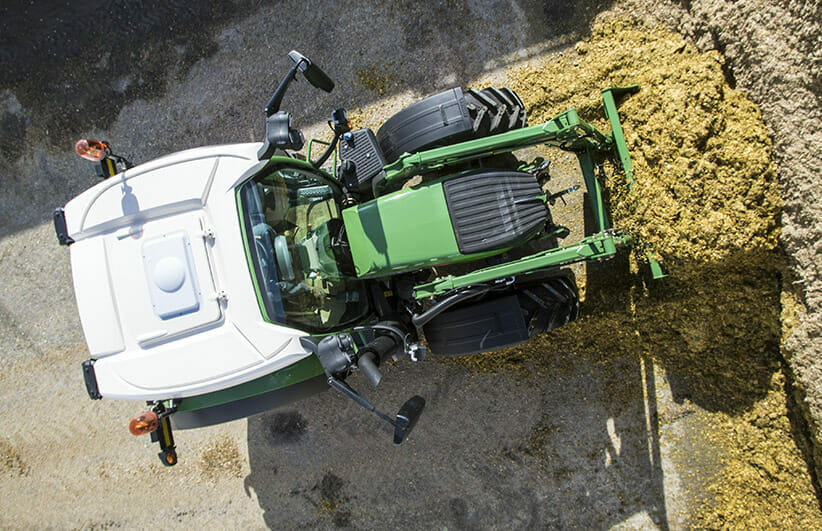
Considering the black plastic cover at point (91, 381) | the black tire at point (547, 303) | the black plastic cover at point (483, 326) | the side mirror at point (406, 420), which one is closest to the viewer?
the side mirror at point (406, 420)

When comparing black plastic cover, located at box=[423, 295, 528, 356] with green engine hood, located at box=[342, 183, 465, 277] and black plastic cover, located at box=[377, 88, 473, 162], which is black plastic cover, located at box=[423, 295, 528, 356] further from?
black plastic cover, located at box=[377, 88, 473, 162]

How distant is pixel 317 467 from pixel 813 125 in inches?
167

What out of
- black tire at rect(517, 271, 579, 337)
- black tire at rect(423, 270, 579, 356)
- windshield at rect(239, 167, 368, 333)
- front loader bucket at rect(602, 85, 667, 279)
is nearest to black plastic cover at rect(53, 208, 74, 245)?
windshield at rect(239, 167, 368, 333)

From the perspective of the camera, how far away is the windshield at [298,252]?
2486 millimetres

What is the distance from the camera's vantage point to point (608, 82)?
11.5 ft

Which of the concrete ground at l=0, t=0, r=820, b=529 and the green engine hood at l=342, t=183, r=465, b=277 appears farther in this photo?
the concrete ground at l=0, t=0, r=820, b=529

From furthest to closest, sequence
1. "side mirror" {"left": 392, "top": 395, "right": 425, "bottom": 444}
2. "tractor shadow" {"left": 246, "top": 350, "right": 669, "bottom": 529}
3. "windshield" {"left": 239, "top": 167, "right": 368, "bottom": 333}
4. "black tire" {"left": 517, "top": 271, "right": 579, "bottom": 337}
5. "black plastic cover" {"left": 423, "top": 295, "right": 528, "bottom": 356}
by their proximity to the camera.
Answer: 1. "tractor shadow" {"left": 246, "top": 350, "right": 669, "bottom": 529}
2. "black tire" {"left": 517, "top": 271, "right": 579, "bottom": 337}
3. "black plastic cover" {"left": 423, "top": 295, "right": 528, "bottom": 356}
4. "windshield" {"left": 239, "top": 167, "right": 368, "bottom": 333}
5. "side mirror" {"left": 392, "top": 395, "right": 425, "bottom": 444}

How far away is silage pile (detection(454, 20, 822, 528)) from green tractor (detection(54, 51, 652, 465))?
0.28 m

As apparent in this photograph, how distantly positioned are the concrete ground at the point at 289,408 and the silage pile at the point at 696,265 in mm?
165

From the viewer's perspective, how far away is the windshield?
8.16 feet

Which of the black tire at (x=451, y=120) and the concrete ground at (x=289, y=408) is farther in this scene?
A: the concrete ground at (x=289, y=408)

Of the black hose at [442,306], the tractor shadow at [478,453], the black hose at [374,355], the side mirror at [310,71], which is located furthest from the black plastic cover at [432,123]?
the tractor shadow at [478,453]

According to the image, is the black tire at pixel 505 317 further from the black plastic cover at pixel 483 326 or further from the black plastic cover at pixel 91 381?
the black plastic cover at pixel 91 381

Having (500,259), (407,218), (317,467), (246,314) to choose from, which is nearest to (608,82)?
(500,259)
